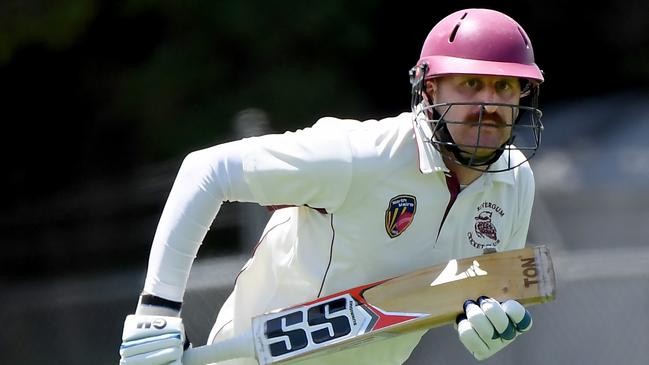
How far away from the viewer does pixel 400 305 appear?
2865 millimetres

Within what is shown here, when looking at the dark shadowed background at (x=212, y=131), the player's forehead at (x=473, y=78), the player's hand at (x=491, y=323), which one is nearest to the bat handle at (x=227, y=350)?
the player's hand at (x=491, y=323)

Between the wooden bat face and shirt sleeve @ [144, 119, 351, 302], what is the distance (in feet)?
0.77

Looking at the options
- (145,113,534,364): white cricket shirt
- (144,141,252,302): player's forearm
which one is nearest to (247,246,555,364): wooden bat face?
(145,113,534,364): white cricket shirt

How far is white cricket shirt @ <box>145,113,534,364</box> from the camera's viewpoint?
2824mm

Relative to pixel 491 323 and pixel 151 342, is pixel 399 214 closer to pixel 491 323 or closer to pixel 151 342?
pixel 491 323

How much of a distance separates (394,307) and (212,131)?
4241 millimetres

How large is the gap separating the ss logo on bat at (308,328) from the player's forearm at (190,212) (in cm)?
24

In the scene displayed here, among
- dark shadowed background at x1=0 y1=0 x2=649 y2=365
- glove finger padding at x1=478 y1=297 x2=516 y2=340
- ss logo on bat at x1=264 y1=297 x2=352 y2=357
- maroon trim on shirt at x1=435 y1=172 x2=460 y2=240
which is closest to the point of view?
glove finger padding at x1=478 y1=297 x2=516 y2=340

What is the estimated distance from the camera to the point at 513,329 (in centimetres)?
279

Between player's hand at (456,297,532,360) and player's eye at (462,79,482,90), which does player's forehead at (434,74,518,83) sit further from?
player's hand at (456,297,532,360)

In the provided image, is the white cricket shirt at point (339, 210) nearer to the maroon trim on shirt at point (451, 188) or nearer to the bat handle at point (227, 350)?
the maroon trim on shirt at point (451, 188)

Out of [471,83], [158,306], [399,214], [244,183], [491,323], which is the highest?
[471,83]

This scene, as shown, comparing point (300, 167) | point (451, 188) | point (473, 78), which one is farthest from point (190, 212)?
point (473, 78)

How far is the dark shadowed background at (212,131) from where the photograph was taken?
5.41 metres
